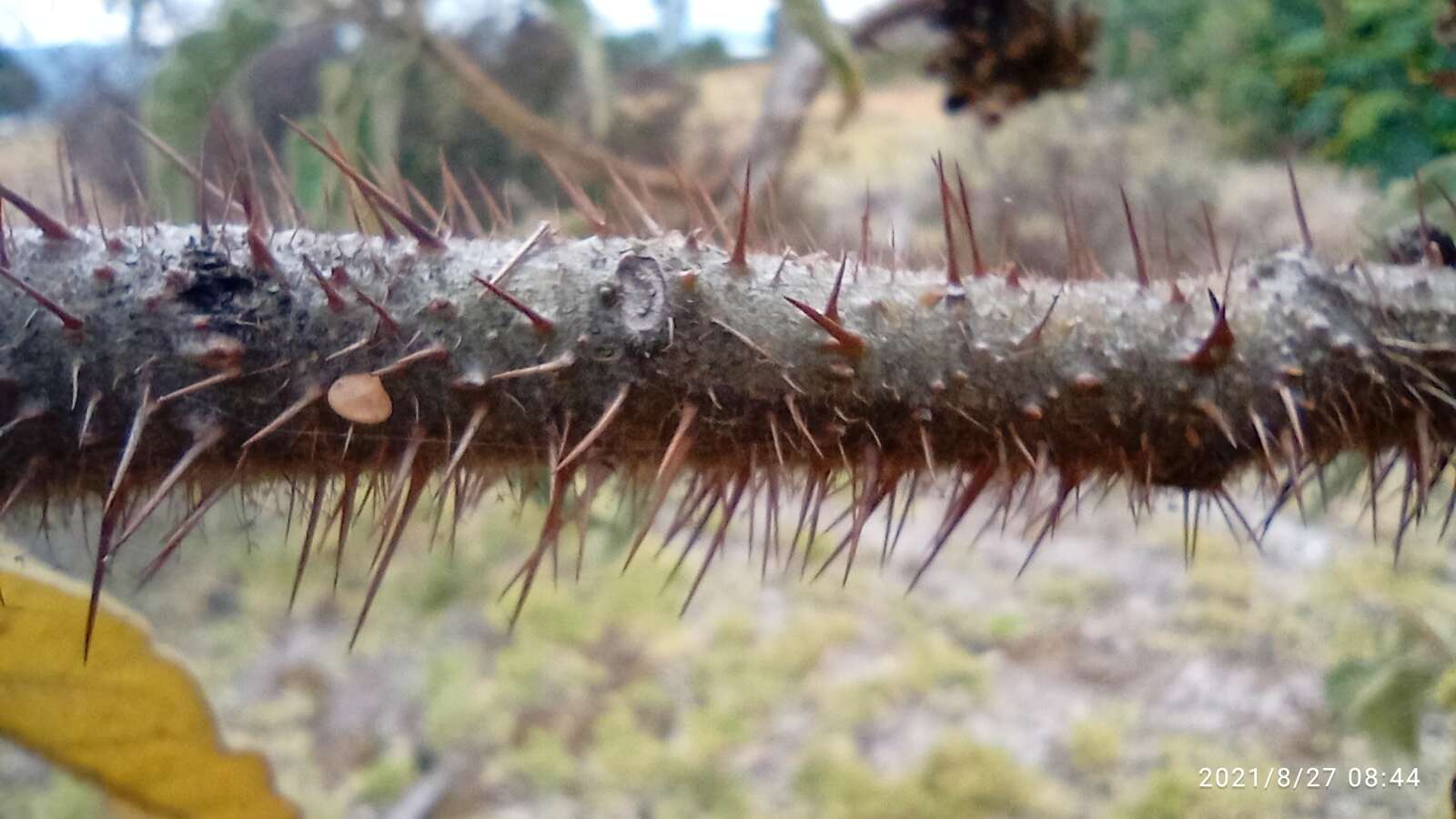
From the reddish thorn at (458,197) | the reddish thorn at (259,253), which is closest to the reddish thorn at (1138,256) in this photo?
the reddish thorn at (458,197)

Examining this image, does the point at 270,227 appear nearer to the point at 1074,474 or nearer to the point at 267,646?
the point at 1074,474

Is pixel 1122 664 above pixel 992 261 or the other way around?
the other way around

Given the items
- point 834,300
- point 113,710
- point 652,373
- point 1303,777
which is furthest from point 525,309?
point 1303,777

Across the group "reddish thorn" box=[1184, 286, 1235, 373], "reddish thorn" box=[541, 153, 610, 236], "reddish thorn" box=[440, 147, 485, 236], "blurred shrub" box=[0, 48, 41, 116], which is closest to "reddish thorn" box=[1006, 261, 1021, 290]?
"reddish thorn" box=[1184, 286, 1235, 373]

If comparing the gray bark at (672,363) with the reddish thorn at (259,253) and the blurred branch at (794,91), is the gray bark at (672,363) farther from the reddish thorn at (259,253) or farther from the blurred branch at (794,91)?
the blurred branch at (794,91)

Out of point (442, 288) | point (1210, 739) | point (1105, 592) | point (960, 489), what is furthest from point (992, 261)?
point (1105, 592)
